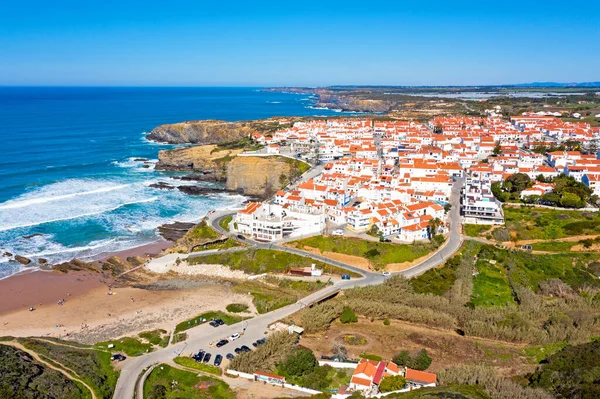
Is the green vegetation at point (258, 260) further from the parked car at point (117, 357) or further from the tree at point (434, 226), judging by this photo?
the parked car at point (117, 357)

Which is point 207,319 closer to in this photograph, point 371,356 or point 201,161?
point 371,356

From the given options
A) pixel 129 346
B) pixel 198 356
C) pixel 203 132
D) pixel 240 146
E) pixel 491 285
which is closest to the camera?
pixel 198 356

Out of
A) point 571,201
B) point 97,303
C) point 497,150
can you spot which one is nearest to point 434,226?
point 571,201

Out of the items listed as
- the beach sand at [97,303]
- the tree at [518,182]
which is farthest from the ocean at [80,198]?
the tree at [518,182]

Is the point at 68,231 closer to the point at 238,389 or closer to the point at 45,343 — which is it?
the point at 45,343

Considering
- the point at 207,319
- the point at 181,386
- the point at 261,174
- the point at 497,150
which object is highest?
the point at 497,150

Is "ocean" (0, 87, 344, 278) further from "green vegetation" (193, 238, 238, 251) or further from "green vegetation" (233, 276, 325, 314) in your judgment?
"green vegetation" (233, 276, 325, 314)
